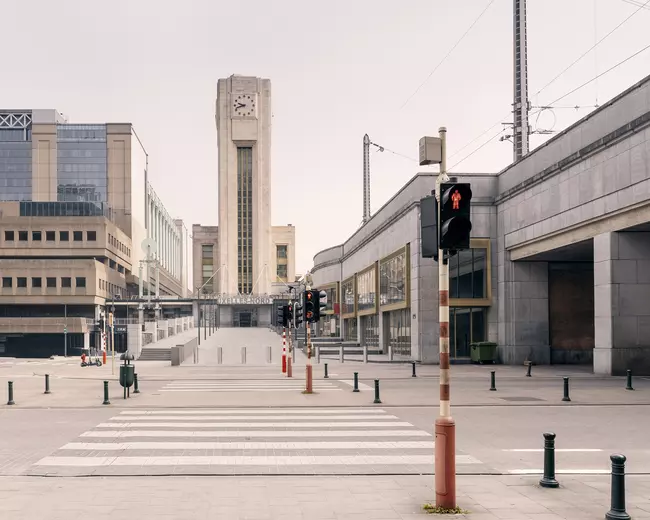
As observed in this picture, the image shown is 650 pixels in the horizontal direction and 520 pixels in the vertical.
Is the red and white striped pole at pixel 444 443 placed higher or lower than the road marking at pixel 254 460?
higher

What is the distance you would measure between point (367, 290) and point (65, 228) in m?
59.4

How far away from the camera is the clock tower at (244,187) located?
13775 cm

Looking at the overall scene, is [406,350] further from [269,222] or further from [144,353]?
[269,222]

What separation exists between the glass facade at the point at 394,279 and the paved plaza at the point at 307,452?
59.3 feet

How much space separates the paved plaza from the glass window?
15.2 m

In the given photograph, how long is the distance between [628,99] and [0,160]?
407 ft

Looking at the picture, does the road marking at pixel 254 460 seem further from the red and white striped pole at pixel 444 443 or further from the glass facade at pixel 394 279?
the glass facade at pixel 394 279

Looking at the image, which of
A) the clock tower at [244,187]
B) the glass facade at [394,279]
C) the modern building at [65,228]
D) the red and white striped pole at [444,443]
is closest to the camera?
the red and white striped pole at [444,443]

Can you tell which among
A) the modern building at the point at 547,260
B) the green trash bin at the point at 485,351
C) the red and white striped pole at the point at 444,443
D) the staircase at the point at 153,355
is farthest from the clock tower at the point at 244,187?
the red and white striped pole at the point at 444,443

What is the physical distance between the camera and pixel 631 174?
85.5ft

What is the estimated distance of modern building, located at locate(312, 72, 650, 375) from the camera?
90.5 ft

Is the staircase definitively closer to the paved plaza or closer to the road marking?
the paved plaza

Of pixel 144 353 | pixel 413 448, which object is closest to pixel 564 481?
pixel 413 448

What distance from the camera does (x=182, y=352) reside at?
145 feet
